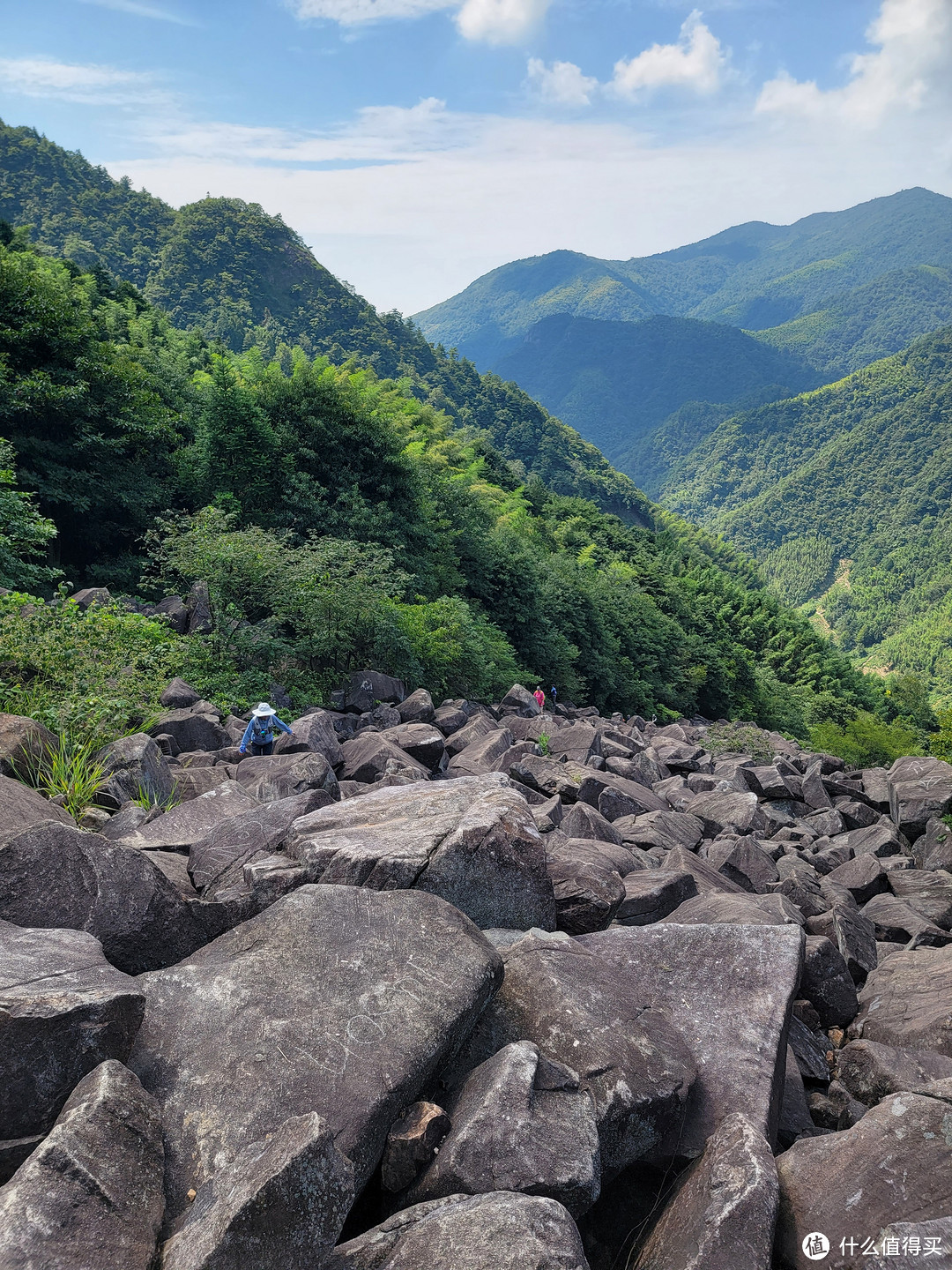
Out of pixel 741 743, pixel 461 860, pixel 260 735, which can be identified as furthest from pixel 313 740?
pixel 741 743

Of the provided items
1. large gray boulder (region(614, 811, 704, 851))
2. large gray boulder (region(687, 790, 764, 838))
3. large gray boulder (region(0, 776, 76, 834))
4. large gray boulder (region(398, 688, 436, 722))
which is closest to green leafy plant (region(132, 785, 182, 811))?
large gray boulder (region(0, 776, 76, 834))

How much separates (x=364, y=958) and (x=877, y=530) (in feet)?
576

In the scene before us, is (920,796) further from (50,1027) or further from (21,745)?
(50,1027)

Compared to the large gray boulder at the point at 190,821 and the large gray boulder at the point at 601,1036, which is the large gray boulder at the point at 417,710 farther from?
the large gray boulder at the point at 601,1036

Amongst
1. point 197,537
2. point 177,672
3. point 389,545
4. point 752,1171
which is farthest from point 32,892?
point 389,545

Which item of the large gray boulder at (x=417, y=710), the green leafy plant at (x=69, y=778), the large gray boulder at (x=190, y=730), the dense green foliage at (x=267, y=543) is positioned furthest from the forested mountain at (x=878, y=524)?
the green leafy plant at (x=69, y=778)

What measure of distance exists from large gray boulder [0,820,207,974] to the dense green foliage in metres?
4.47

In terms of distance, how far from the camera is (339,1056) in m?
3.63

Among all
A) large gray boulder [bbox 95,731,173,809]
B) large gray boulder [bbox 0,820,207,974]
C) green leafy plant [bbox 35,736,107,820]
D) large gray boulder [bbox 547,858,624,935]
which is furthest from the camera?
large gray boulder [bbox 95,731,173,809]

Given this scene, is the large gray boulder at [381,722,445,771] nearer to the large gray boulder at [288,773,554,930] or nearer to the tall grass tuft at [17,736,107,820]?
the tall grass tuft at [17,736,107,820]

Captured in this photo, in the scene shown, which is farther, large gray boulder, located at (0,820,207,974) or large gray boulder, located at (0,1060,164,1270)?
large gray boulder, located at (0,820,207,974)

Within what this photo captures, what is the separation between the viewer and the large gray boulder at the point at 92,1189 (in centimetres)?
270

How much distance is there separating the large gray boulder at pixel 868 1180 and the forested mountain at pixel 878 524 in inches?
4535

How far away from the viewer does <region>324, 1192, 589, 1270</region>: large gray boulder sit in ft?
9.09
